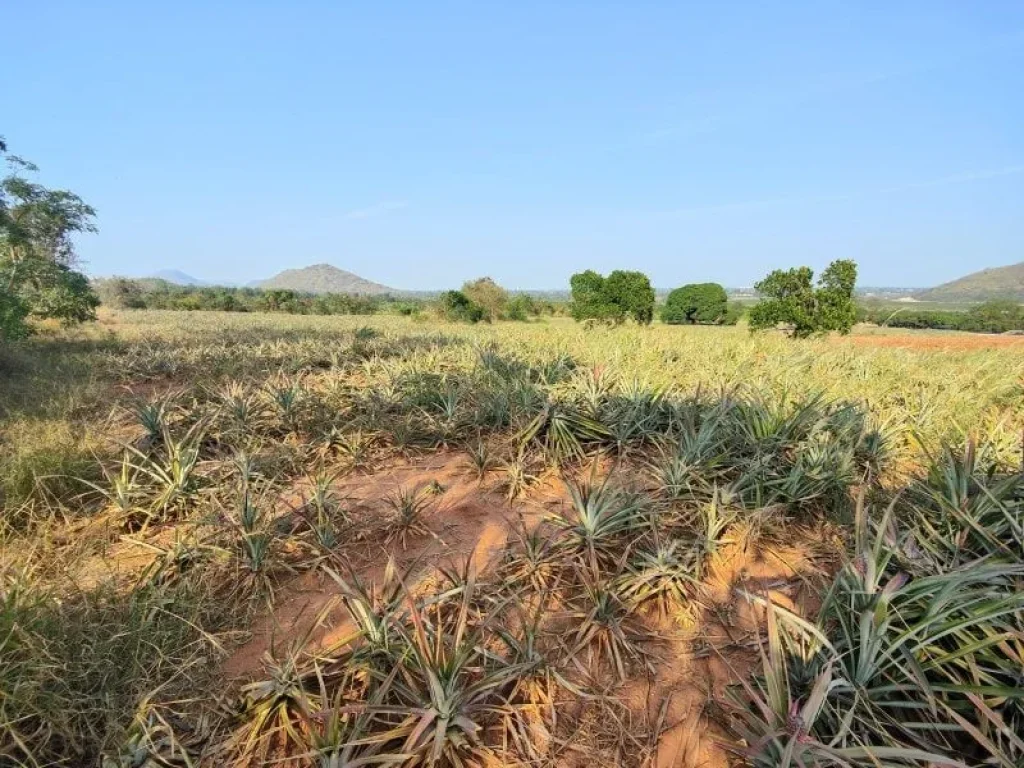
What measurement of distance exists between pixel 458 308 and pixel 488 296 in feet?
25.7

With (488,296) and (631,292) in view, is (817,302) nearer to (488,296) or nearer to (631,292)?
(631,292)

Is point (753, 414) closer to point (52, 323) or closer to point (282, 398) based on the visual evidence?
point (282, 398)

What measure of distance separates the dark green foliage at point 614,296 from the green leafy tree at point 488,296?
11167 millimetres

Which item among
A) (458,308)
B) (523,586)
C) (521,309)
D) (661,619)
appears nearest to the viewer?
(661,619)

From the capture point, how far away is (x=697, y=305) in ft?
211

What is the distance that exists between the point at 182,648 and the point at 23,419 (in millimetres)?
4976

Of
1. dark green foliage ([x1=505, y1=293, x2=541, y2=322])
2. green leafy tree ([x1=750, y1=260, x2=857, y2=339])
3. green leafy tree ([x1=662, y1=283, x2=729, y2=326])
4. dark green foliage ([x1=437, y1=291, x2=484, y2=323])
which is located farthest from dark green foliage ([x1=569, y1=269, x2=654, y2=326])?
green leafy tree ([x1=662, y1=283, x2=729, y2=326])

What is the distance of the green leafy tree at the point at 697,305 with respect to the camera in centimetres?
6300

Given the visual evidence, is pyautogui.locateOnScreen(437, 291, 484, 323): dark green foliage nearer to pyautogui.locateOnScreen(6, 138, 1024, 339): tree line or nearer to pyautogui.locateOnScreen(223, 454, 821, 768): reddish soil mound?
pyautogui.locateOnScreen(6, 138, 1024, 339): tree line

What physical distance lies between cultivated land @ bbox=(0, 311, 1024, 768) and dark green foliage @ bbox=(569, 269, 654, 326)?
34519 millimetres

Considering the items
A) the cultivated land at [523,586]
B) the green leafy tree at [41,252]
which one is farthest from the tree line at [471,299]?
the cultivated land at [523,586]

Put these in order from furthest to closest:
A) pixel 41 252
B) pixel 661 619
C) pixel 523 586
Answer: pixel 41 252 → pixel 523 586 → pixel 661 619

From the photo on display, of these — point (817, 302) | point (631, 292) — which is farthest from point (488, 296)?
point (817, 302)

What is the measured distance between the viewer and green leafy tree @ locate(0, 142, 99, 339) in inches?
456
